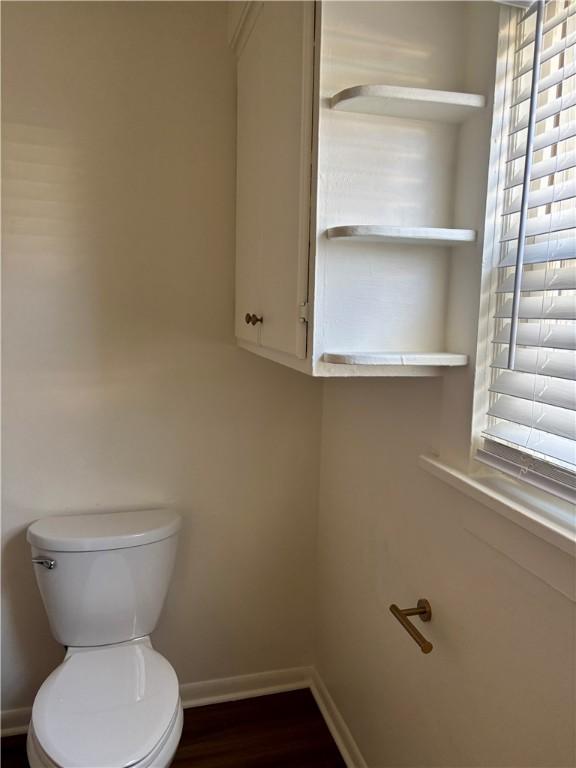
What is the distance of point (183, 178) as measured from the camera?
5.55 feet

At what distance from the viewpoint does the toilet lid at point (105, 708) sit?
1.19 metres

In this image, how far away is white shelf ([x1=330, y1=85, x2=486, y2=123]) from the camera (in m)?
0.97

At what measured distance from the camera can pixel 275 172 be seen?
129 cm

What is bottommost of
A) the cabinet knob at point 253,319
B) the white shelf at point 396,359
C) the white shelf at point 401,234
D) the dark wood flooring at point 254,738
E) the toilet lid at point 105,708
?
the dark wood flooring at point 254,738

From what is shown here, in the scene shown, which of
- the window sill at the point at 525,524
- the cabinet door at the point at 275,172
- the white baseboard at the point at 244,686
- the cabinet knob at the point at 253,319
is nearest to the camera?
the window sill at the point at 525,524

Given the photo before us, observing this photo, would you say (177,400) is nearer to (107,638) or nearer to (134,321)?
(134,321)

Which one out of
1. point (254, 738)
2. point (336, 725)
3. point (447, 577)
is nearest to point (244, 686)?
point (254, 738)

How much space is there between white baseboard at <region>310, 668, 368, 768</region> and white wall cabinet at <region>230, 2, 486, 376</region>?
1207 mm

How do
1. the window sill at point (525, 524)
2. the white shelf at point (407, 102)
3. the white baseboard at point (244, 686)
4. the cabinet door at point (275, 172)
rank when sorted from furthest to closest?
the white baseboard at point (244, 686) → the cabinet door at point (275, 172) → the white shelf at point (407, 102) → the window sill at point (525, 524)

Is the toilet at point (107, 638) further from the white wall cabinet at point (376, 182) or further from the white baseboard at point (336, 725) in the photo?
the white wall cabinet at point (376, 182)

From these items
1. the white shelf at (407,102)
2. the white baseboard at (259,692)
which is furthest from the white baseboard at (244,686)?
the white shelf at (407,102)

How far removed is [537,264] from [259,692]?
5.66 ft

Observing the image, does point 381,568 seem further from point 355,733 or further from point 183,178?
point 183,178

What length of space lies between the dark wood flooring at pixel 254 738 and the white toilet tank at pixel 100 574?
40 centimetres
